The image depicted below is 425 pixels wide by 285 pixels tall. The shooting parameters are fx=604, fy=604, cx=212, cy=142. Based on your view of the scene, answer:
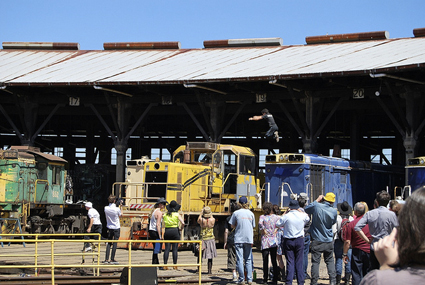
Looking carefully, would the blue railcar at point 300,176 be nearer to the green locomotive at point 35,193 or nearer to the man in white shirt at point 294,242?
the green locomotive at point 35,193

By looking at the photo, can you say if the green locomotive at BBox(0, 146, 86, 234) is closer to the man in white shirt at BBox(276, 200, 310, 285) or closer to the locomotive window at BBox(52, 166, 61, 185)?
the locomotive window at BBox(52, 166, 61, 185)

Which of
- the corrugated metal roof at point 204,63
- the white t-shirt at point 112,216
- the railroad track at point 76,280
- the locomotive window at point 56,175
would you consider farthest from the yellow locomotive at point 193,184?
the railroad track at point 76,280

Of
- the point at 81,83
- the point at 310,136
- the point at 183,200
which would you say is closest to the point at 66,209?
the point at 81,83

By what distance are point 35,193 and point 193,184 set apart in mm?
6674

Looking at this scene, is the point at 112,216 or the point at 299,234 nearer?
the point at 299,234

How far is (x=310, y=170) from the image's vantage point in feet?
66.2

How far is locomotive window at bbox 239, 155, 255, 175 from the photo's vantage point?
20719 mm

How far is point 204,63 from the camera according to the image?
88.8 feet

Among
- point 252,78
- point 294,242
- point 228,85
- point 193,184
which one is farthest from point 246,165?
point 294,242

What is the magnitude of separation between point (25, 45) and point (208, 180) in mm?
17631

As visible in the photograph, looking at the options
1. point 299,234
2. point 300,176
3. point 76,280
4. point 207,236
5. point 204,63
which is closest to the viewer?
point 299,234

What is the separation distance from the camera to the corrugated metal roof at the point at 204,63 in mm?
22109

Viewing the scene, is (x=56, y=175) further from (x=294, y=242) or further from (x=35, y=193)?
(x=294, y=242)

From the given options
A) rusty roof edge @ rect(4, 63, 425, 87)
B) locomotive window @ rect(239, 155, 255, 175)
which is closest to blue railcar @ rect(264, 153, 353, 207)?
locomotive window @ rect(239, 155, 255, 175)
